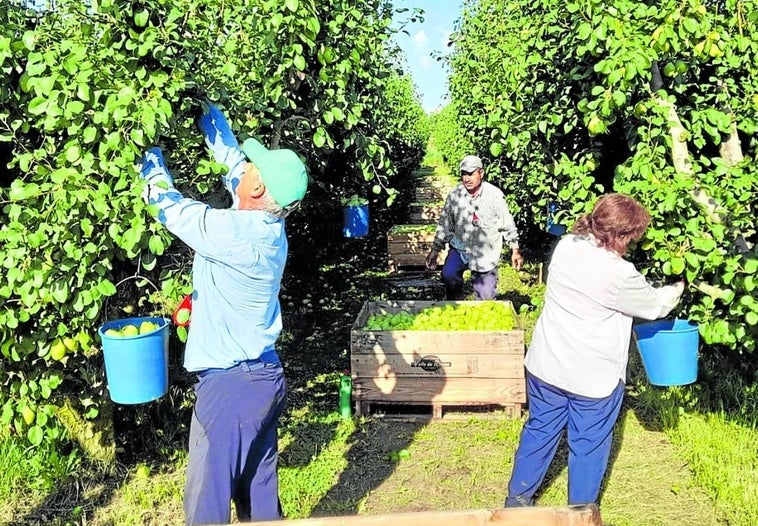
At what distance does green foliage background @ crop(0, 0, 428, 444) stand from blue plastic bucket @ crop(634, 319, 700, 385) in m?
1.76

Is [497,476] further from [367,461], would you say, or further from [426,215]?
[426,215]

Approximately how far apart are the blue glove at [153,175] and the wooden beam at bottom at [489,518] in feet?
3.98

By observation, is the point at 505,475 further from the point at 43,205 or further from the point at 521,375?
the point at 43,205

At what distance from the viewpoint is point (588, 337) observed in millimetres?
3035

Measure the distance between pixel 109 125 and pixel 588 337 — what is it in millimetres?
2164

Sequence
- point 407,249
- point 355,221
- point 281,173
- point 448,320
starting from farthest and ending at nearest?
point 407,249 < point 355,221 < point 448,320 < point 281,173

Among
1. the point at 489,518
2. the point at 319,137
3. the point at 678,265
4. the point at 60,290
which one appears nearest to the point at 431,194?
the point at 319,137

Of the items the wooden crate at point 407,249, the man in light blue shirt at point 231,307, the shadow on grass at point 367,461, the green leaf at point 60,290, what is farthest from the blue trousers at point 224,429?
the wooden crate at point 407,249

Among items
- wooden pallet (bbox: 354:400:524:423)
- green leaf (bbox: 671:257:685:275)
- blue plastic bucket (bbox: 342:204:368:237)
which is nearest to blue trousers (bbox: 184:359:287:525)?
green leaf (bbox: 671:257:685:275)

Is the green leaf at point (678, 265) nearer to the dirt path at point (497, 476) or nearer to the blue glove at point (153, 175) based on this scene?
the dirt path at point (497, 476)

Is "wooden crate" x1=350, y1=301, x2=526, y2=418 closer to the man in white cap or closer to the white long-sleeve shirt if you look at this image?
the man in white cap

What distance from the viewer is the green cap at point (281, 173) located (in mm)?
2396

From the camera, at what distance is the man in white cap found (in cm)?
559

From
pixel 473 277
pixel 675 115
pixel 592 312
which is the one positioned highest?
pixel 675 115
